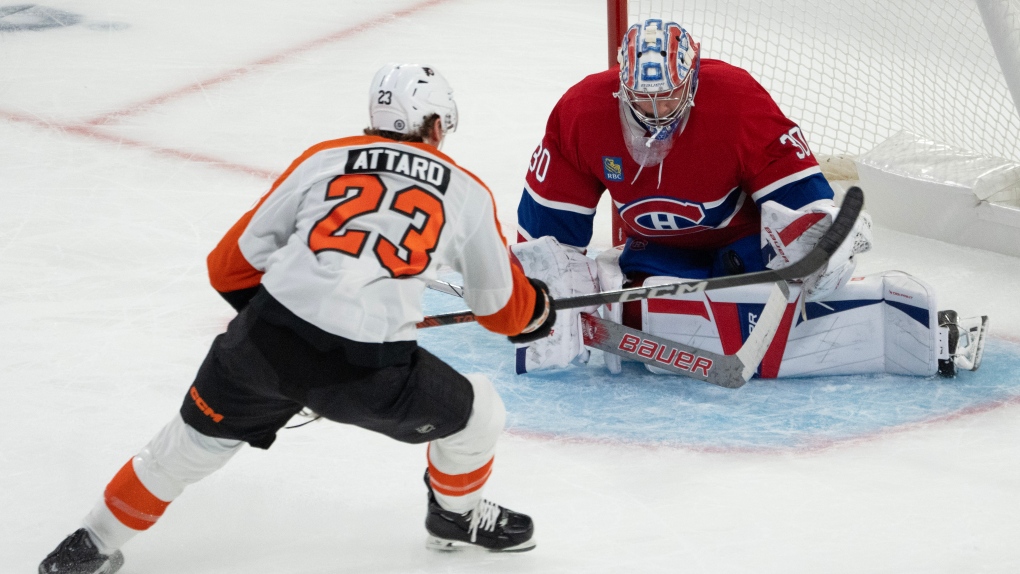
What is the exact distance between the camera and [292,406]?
1.95 m

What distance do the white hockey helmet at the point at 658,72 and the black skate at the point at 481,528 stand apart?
96 centimetres

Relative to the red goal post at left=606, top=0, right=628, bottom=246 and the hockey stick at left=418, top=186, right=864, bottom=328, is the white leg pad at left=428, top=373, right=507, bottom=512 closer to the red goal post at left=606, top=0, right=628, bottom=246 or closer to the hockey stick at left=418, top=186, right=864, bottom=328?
the hockey stick at left=418, top=186, right=864, bottom=328

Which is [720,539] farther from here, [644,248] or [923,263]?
[923,263]

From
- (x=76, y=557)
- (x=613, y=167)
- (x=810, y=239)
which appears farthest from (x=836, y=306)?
(x=76, y=557)

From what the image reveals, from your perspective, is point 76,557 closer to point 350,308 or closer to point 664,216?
point 350,308

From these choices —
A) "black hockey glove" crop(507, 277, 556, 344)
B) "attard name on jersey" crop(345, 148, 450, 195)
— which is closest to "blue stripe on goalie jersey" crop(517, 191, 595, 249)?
"black hockey glove" crop(507, 277, 556, 344)

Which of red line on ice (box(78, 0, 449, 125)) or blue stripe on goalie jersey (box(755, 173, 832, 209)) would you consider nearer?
blue stripe on goalie jersey (box(755, 173, 832, 209))

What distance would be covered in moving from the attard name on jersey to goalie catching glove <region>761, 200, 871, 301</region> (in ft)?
3.32

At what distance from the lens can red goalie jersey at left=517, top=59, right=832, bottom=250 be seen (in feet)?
8.76

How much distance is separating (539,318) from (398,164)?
1.43 ft

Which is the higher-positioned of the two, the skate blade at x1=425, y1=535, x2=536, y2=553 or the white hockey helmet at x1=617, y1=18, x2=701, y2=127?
the white hockey helmet at x1=617, y1=18, x2=701, y2=127

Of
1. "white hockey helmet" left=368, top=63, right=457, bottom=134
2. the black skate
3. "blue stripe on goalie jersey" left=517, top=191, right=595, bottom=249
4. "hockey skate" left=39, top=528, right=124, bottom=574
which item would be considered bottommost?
"hockey skate" left=39, top=528, right=124, bottom=574

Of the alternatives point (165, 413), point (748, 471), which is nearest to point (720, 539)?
point (748, 471)

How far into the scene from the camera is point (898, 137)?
3.79m
